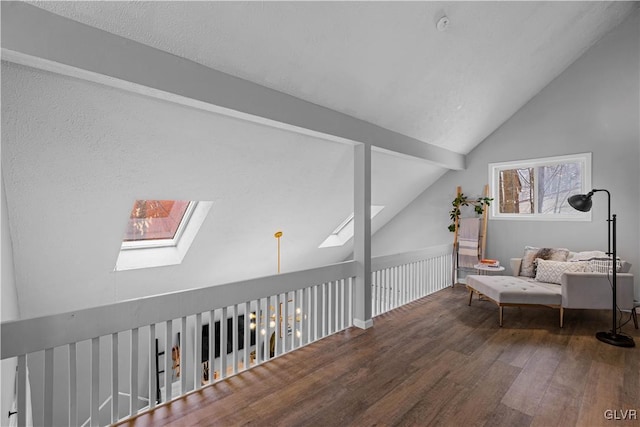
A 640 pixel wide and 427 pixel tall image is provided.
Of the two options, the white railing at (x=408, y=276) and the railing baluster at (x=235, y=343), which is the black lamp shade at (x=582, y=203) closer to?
the white railing at (x=408, y=276)

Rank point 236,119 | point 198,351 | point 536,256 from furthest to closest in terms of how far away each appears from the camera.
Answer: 1. point 536,256
2. point 236,119
3. point 198,351

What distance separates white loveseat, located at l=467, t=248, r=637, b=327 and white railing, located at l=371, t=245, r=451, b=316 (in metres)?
0.82

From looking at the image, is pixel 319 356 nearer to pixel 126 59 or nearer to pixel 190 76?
pixel 190 76

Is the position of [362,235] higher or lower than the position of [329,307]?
higher

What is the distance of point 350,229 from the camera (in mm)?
Answer: 5840

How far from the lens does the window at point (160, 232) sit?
3361 millimetres

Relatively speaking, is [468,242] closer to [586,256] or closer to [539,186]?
[539,186]

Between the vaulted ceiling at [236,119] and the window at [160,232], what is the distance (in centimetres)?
13

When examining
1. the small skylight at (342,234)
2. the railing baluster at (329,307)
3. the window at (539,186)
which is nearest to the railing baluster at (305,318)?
the railing baluster at (329,307)

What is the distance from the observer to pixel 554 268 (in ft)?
13.1

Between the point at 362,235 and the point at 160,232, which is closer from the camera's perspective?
the point at 362,235

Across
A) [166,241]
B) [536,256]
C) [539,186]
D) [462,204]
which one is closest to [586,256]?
[536,256]

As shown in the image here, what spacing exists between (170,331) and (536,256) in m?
4.62

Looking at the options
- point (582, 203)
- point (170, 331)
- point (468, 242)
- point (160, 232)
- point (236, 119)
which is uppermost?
point (236, 119)
